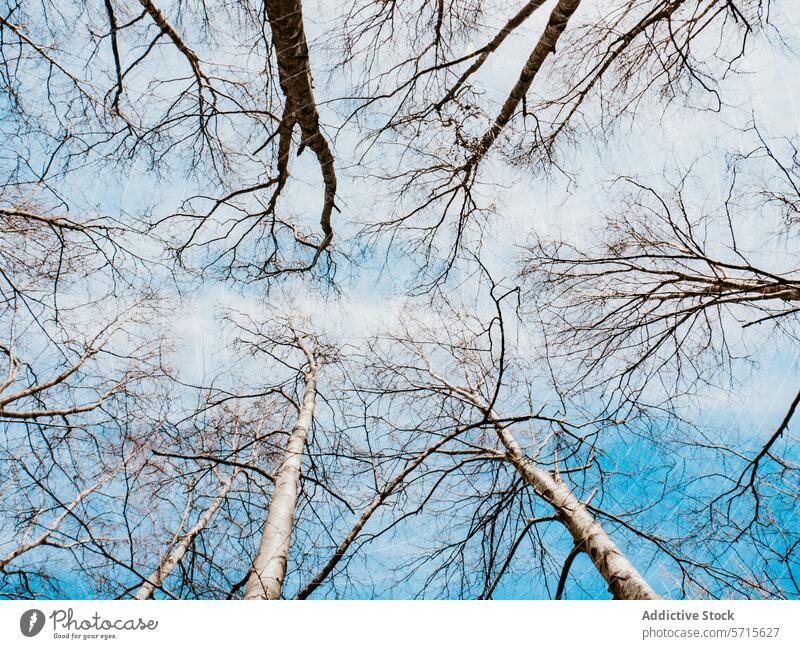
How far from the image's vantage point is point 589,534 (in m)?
2.30

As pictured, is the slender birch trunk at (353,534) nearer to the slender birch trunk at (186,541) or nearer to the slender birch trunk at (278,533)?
the slender birch trunk at (278,533)

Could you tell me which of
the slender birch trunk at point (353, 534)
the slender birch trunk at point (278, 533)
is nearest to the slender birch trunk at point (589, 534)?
the slender birch trunk at point (353, 534)

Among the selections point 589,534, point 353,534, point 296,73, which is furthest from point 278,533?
point 296,73

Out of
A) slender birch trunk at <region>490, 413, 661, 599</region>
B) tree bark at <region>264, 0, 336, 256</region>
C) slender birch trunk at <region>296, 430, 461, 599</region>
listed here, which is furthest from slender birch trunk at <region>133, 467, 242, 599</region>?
tree bark at <region>264, 0, 336, 256</region>

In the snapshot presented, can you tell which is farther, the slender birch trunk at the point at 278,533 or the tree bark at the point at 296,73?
the tree bark at the point at 296,73

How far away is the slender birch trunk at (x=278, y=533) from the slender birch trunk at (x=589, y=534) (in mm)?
1195

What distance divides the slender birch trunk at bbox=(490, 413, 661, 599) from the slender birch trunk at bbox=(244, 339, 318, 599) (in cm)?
119

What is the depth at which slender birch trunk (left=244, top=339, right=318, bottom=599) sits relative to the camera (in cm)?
179

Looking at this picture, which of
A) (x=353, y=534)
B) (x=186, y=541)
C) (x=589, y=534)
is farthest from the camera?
(x=186, y=541)

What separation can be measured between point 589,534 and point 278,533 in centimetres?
167

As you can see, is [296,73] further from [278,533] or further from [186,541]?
[186,541]

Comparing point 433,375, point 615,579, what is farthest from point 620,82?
point 615,579

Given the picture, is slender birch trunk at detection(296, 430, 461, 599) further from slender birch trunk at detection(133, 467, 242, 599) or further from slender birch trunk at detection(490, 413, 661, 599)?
slender birch trunk at detection(133, 467, 242, 599)

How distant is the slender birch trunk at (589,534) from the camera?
6.42 feet
